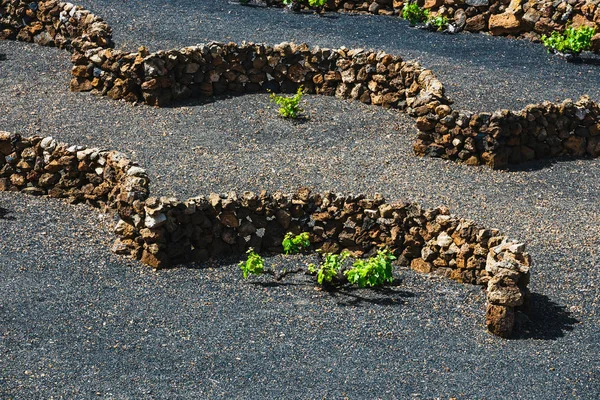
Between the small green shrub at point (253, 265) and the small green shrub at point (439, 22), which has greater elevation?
the small green shrub at point (439, 22)

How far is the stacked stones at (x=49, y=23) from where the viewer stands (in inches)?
859

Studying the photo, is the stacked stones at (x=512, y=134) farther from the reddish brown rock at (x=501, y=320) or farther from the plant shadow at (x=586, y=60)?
the reddish brown rock at (x=501, y=320)

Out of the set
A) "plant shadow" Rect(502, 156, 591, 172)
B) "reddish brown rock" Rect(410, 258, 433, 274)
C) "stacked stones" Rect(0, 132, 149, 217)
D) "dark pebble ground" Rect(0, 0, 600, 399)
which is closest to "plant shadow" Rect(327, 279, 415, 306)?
"dark pebble ground" Rect(0, 0, 600, 399)

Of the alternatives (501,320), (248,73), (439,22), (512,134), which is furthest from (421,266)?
(439,22)

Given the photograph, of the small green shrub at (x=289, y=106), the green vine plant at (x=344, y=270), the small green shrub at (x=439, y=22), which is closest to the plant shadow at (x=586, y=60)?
the small green shrub at (x=439, y=22)

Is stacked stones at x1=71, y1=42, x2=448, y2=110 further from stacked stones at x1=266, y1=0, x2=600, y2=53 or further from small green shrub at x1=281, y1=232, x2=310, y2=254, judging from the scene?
small green shrub at x1=281, y1=232, x2=310, y2=254

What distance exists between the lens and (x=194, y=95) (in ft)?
65.6

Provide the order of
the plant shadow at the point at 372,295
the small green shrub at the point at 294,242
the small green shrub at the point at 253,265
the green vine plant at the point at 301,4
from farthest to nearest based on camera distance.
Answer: the green vine plant at the point at 301,4 → the small green shrub at the point at 294,242 → the small green shrub at the point at 253,265 → the plant shadow at the point at 372,295

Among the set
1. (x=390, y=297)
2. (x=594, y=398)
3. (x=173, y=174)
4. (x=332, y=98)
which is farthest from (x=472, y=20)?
(x=594, y=398)

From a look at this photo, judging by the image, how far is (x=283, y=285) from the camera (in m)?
13.7

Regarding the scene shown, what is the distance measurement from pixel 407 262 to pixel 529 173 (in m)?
4.11

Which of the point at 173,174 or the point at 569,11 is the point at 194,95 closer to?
the point at 173,174

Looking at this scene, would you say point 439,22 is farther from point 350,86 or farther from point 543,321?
point 543,321

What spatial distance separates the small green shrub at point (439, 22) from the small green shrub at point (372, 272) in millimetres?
11147
